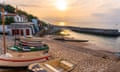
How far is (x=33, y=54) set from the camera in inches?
669

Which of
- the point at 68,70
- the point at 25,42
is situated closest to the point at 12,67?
the point at 68,70

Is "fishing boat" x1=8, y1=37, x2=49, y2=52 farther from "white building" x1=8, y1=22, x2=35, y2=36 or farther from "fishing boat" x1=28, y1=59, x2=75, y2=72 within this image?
"white building" x1=8, y1=22, x2=35, y2=36

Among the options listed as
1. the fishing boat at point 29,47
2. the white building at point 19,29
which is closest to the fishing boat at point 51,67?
the fishing boat at point 29,47

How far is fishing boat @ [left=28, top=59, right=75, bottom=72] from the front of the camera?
1265 centimetres

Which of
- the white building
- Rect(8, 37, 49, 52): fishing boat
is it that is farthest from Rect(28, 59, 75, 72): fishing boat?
the white building

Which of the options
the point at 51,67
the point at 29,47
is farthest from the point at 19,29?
the point at 51,67

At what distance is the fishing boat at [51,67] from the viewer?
12652mm

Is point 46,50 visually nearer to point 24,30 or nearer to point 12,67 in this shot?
point 12,67

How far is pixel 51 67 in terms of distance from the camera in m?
13.2

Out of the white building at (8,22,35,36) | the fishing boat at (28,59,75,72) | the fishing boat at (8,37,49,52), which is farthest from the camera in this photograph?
the white building at (8,22,35,36)

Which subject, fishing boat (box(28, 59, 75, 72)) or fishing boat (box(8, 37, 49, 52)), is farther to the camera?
fishing boat (box(8, 37, 49, 52))

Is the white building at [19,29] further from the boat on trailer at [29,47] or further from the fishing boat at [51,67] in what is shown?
the fishing boat at [51,67]

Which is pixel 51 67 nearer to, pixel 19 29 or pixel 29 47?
pixel 29 47

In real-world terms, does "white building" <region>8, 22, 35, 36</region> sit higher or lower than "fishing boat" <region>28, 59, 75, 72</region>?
higher
